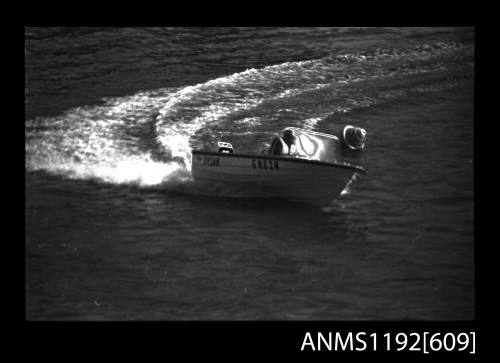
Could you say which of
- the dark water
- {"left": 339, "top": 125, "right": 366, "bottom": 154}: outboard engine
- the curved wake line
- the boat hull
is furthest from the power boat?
the curved wake line

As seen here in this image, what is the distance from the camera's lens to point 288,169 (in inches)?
853

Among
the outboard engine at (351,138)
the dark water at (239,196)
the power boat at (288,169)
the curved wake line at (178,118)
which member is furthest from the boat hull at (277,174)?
the outboard engine at (351,138)

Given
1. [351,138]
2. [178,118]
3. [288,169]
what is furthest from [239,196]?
[178,118]

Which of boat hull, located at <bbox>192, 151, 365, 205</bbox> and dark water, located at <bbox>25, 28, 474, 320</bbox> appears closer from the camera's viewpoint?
dark water, located at <bbox>25, 28, 474, 320</bbox>

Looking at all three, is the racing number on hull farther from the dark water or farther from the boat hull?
the dark water

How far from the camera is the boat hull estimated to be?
2152 cm

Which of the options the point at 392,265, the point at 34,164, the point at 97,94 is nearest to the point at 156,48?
the point at 97,94

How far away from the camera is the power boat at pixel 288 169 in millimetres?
21547

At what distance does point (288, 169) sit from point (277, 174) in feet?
1.21

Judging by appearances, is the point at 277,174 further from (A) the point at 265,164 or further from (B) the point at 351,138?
(B) the point at 351,138

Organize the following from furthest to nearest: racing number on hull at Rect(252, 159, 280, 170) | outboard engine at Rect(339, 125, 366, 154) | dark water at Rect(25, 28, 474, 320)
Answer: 1. outboard engine at Rect(339, 125, 366, 154)
2. racing number on hull at Rect(252, 159, 280, 170)
3. dark water at Rect(25, 28, 474, 320)

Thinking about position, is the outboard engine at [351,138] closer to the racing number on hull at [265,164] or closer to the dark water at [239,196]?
the dark water at [239,196]

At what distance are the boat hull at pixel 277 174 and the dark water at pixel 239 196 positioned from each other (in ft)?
1.42
